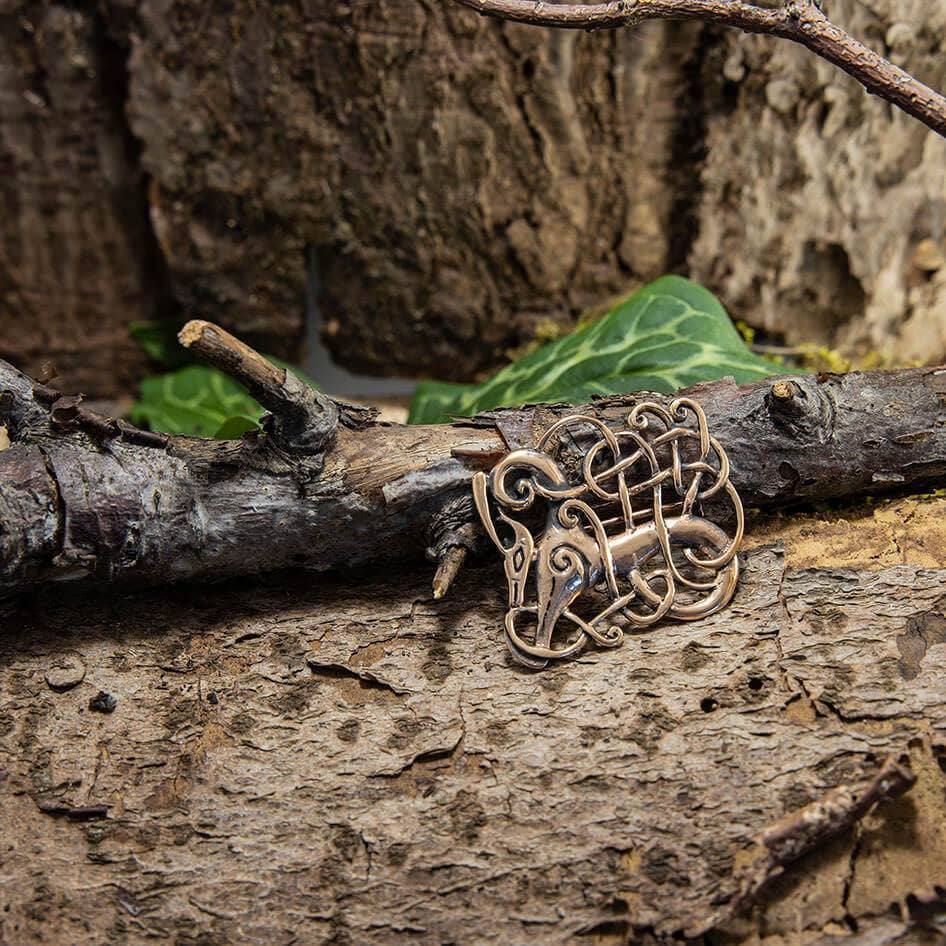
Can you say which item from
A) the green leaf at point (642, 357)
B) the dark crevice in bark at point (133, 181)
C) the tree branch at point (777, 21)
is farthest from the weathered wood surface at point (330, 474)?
the dark crevice in bark at point (133, 181)

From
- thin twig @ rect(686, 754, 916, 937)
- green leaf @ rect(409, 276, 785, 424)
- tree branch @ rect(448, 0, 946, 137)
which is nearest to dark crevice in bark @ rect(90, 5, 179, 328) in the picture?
green leaf @ rect(409, 276, 785, 424)

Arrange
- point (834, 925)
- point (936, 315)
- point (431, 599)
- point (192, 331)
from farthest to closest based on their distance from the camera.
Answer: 1. point (936, 315)
2. point (431, 599)
3. point (192, 331)
4. point (834, 925)

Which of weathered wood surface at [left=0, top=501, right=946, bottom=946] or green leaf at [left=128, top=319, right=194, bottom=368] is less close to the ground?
green leaf at [left=128, top=319, right=194, bottom=368]

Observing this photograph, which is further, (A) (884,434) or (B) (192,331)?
(A) (884,434)

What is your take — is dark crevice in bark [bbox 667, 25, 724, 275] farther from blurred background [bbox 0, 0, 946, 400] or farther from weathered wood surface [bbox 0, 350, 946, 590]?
weathered wood surface [bbox 0, 350, 946, 590]

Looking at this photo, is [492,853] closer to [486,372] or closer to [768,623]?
[768,623]

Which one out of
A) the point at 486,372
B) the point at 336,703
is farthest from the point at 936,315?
the point at 336,703

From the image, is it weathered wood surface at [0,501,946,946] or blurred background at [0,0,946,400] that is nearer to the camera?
weathered wood surface at [0,501,946,946]

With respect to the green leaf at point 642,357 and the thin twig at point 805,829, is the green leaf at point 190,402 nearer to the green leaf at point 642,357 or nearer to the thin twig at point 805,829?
the green leaf at point 642,357
